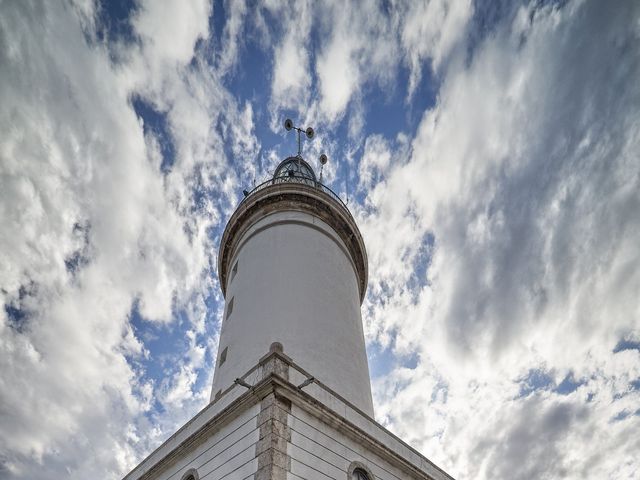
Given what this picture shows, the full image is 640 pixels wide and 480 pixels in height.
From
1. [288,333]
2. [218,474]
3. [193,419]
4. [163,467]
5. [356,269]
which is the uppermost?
[356,269]

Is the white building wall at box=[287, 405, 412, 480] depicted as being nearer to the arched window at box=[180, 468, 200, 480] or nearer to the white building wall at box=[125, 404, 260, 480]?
the white building wall at box=[125, 404, 260, 480]

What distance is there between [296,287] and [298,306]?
82cm

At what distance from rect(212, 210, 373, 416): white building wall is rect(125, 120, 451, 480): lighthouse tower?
4 cm

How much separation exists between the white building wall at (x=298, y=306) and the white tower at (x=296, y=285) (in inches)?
1.4

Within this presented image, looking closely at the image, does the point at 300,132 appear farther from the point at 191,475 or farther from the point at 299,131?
the point at 191,475

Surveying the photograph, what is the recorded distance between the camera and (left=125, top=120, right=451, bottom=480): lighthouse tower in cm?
986

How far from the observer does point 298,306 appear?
14.7 meters

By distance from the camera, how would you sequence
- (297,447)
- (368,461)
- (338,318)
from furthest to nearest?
(338,318) < (368,461) < (297,447)

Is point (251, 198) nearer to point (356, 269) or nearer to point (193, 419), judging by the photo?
point (356, 269)

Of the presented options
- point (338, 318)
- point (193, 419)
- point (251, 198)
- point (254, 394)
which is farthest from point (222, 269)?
point (254, 394)

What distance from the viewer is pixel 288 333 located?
546 inches

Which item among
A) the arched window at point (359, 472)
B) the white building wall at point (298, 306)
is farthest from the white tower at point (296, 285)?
the arched window at point (359, 472)

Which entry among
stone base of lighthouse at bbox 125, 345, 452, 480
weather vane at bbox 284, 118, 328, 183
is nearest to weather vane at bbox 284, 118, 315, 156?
weather vane at bbox 284, 118, 328, 183

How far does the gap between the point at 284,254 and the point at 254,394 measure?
7125 mm
